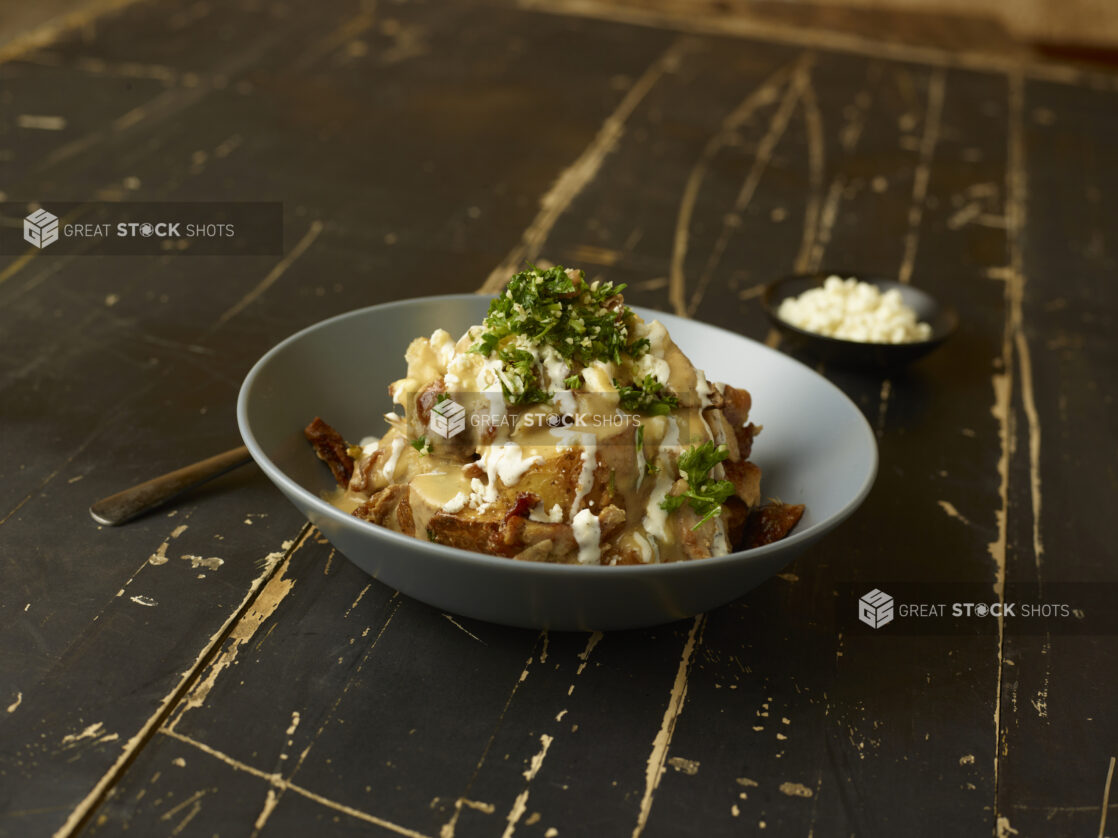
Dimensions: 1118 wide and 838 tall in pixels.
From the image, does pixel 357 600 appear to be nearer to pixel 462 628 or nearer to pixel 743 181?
pixel 462 628

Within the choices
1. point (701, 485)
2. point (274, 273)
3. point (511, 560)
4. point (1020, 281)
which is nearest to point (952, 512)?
point (701, 485)

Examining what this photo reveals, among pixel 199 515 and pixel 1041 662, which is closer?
pixel 1041 662

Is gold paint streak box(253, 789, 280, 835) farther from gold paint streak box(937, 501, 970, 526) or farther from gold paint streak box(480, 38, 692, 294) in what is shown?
gold paint streak box(480, 38, 692, 294)

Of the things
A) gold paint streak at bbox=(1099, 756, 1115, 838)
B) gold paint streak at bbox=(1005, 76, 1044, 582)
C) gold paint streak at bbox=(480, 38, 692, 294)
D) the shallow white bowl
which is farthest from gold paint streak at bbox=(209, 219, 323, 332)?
gold paint streak at bbox=(1099, 756, 1115, 838)

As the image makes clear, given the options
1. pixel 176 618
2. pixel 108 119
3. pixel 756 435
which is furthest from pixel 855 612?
pixel 108 119

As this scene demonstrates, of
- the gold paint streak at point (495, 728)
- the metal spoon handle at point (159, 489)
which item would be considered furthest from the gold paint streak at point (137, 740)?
the gold paint streak at point (495, 728)

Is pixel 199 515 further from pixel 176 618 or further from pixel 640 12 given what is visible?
pixel 640 12
